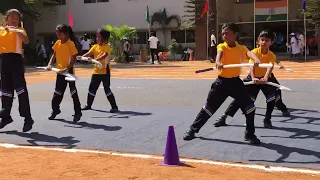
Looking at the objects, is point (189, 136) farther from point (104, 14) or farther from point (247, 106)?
point (104, 14)

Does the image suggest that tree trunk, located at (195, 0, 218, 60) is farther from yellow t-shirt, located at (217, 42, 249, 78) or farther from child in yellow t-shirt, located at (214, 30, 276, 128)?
yellow t-shirt, located at (217, 42, 249, 78)

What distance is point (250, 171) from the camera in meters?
5.36

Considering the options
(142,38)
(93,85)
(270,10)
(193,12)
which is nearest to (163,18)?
(142,38)

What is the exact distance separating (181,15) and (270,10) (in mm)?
6641

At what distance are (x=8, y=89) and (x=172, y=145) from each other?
3.61 meters

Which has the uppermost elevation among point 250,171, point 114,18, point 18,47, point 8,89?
point 114,18

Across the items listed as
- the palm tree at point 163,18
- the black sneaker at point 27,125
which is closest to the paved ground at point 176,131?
the black sneaker at point 27,125

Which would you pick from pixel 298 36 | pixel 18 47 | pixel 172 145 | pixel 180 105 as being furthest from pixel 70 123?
pixel 298 36

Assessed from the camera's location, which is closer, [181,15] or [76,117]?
[76,117]

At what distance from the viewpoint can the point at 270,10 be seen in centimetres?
2856

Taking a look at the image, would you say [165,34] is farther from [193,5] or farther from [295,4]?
[295,4]

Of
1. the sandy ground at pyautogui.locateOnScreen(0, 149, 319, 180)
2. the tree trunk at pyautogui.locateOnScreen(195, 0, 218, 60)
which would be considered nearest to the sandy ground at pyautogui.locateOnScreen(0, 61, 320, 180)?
the sandy ground at pyautogui.locateOnScreen(0, 149, 319, 180)

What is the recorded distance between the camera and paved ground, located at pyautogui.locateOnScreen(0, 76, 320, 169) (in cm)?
621

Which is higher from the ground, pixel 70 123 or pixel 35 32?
pixel 35 32
